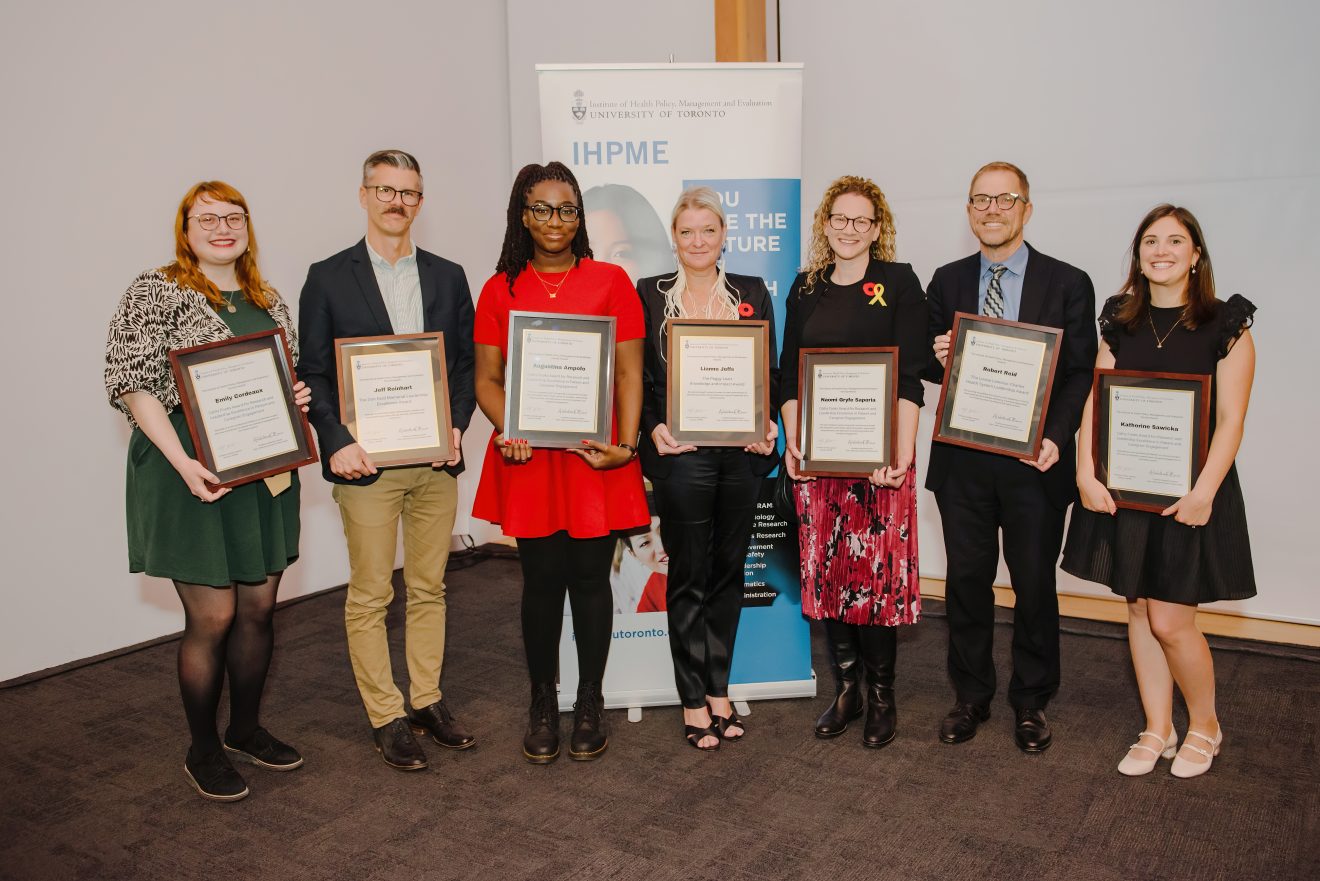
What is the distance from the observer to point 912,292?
9.64ft

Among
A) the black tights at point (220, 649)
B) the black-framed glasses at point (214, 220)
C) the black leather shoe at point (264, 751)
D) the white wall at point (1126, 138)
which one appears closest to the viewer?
the black-framed glasses at point (214, 220)

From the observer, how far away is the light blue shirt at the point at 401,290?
2.92 meters

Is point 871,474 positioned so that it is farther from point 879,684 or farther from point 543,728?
point 543,728

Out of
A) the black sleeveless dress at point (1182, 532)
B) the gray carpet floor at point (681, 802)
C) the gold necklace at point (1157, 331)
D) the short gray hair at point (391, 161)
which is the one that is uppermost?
the short gray hair at point (391, 161)

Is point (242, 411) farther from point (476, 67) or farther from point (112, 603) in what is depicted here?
point (476, 67)

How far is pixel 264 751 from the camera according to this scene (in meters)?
3.13

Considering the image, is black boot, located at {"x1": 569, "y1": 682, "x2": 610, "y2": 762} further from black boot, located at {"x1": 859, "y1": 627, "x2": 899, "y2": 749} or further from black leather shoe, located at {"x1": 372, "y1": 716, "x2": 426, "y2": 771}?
black boot, located at {"x1": 859, "y1": 627, "x2": 899, "y2": 749}

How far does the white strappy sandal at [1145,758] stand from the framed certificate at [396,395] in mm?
2283

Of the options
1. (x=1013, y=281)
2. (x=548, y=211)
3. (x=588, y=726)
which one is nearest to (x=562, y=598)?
(x=588, y=726)

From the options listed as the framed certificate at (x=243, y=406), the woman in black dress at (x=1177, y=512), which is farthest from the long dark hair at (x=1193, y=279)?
the framed certificate at (x=243, y=406)

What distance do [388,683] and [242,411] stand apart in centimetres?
103

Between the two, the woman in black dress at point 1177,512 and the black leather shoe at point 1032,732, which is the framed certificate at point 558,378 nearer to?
the woman in black dress at point 1177,512

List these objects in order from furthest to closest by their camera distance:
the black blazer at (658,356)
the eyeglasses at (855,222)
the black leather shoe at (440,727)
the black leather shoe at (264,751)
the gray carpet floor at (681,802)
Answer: the black leather shoe at (440,727) → the black leather shoe at (264,751) → the black blazer at (658,356) → the eyeglasses at (855,222) → the gray carpet floor at (681,802)

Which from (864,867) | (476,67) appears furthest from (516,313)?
(476,67)
